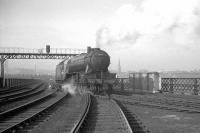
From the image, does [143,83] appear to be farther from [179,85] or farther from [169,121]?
[169,121]

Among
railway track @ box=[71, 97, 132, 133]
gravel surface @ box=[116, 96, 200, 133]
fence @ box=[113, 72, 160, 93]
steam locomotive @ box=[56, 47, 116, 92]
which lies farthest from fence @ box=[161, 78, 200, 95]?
railway track @ box=[71, 97, 132, 133]

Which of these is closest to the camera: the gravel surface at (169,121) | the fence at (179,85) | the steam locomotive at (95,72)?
the gravel surface at (169,121)

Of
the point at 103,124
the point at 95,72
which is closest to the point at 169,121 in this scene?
the point at 103,124

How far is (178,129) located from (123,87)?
23.1m

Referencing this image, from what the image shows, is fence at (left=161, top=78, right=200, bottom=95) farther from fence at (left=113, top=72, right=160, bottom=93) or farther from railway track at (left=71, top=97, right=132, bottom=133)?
railway track at (left=71, top=97, right=132, bottom=133)

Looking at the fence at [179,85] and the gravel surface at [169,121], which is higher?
the fence at [179,85]

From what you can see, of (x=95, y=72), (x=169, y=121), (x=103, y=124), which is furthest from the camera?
(x=95, y=72)

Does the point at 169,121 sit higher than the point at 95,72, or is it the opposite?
the point at 95,72

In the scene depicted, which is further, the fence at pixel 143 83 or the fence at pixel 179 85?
the fence at pixel 143 83

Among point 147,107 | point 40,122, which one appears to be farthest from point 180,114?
point 40,122

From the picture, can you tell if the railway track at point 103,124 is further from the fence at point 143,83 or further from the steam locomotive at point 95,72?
the fence at point 143,83

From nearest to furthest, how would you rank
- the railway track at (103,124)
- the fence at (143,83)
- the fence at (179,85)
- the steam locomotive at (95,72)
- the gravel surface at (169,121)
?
1. the railway track at (103,124)
2. the gravel surface at (169,121)
3. the steam locomotive at (95,72)
4. the fence at (179,85)
5. the fence at (143,83)

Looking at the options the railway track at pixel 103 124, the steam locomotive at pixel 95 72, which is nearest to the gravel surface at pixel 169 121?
the railway track at pixel 103 124

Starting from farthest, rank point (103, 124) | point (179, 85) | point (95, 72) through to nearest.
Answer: point (179, 85) < point (95, 72) < point (103, 124)
